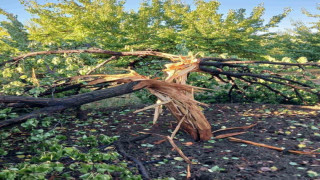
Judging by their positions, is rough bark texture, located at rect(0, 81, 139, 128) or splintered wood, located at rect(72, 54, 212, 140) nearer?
rough bark texture, located at rect(0, 81, 139, 128)

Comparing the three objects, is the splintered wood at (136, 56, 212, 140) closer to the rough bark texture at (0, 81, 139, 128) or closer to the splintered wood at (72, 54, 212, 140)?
the splintered wood at (72, 54, 212, 140)

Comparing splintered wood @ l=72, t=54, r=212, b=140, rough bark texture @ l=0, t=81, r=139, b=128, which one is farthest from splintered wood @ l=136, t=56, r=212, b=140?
rough bark texture @ l=0, t=81, r=139, b=128

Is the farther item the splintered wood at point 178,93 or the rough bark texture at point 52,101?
the splintered wood at point 178,93

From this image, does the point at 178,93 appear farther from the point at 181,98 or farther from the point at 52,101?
the point at 52,101

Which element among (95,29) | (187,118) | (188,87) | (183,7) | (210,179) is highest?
(183,7)

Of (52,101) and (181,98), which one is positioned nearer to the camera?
(52,101)

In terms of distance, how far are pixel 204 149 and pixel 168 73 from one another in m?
1.04

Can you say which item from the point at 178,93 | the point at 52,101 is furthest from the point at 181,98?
the point at 52,101

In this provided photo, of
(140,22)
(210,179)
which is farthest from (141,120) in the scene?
(140,22)

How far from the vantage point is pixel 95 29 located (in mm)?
13023

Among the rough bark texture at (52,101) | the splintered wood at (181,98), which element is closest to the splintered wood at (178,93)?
the splintered wood at (181,98)

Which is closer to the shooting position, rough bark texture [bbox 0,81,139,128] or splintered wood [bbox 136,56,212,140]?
rough bark texture [bbox 0,81,139,128]

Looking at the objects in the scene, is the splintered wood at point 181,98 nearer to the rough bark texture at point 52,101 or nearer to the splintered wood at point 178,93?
the splintered wood at point 178,93

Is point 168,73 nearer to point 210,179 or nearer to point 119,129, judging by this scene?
point 119,129
